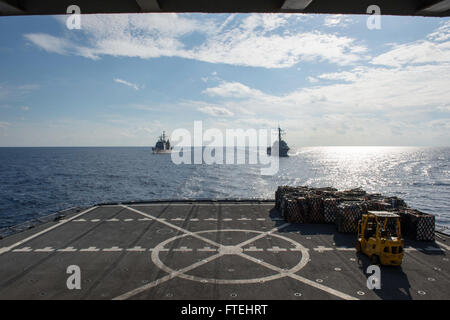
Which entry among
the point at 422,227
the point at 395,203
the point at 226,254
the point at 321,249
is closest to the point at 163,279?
the point at 226,254

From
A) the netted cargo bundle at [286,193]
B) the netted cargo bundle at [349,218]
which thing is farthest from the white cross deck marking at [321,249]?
the netted cargo bundle at [286,193]

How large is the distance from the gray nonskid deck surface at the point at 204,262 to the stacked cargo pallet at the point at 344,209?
1076mm

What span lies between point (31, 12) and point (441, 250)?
80.3 ft

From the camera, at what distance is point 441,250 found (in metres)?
18.3

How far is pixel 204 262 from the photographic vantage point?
1625 cm

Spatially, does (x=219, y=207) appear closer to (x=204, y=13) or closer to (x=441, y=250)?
(x=441, y=250)

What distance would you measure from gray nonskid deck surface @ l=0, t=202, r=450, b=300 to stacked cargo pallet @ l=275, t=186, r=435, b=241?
42.4 inches

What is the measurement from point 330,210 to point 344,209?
2.91 metres

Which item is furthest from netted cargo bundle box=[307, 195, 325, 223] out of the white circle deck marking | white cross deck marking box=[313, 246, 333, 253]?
white cross deck marking box=[313, 246, 333, 253]

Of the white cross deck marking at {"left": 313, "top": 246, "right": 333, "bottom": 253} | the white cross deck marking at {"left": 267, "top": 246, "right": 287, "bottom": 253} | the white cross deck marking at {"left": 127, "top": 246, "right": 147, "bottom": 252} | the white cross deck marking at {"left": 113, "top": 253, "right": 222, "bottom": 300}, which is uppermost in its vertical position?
the white cross deck marking at {"left": 127, "top": 246, "right": 147, "bottom": 252}

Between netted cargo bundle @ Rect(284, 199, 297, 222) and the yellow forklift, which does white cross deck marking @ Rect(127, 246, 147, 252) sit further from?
the yellow forklift

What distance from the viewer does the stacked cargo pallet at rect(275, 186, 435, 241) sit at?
20188 millimetres
